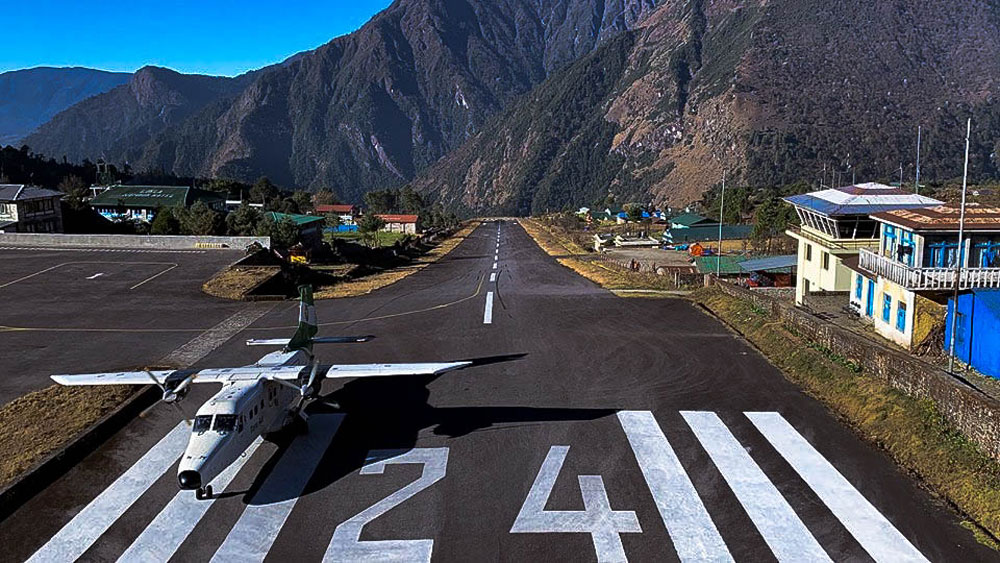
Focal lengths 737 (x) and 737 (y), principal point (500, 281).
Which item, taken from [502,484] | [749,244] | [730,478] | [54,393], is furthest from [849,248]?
[749,244]

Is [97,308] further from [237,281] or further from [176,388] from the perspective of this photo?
[176,388]

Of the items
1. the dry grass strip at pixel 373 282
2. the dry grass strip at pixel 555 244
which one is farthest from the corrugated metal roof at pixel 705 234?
the dry grass strip at pixel 373 282

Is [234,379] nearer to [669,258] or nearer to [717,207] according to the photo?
[669,258]

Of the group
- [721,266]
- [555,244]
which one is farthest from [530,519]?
[555,244]

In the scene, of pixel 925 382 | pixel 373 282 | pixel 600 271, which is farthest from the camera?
pixel 600 271

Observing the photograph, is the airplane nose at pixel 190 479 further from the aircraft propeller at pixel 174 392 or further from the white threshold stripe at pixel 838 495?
the white threshold stripe at pixel 838 495

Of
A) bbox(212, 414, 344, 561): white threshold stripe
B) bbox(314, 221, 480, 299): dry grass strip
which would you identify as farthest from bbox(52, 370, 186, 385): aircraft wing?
bbox(314, 221, 480, 299): dry grass strip
